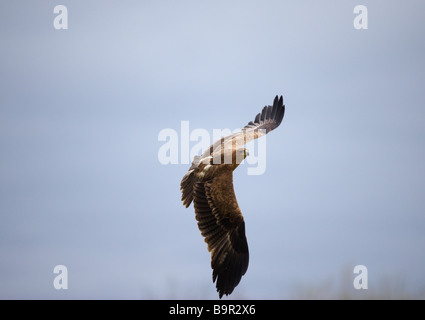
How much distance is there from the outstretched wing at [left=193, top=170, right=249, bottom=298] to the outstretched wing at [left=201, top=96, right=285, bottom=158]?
935mm

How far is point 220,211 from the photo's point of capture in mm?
→ 17938

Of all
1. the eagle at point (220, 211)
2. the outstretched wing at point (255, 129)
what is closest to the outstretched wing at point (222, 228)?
the eagle at point (220, 211)

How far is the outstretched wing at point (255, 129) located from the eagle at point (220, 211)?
0.44m

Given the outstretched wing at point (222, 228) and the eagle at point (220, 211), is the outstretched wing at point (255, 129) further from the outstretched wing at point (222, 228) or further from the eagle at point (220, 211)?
the outstretched wing at point (222, 228)

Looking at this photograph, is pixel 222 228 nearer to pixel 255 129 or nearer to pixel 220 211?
pixel 220 211

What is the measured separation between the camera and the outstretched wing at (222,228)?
1784 cm

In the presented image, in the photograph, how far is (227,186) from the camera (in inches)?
702

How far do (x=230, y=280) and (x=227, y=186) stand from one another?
2.38m

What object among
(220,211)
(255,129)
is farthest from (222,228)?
(255,129)

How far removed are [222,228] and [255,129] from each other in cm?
425

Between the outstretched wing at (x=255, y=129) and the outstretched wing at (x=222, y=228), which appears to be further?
the outstretched wing at (x=255, y=129)
